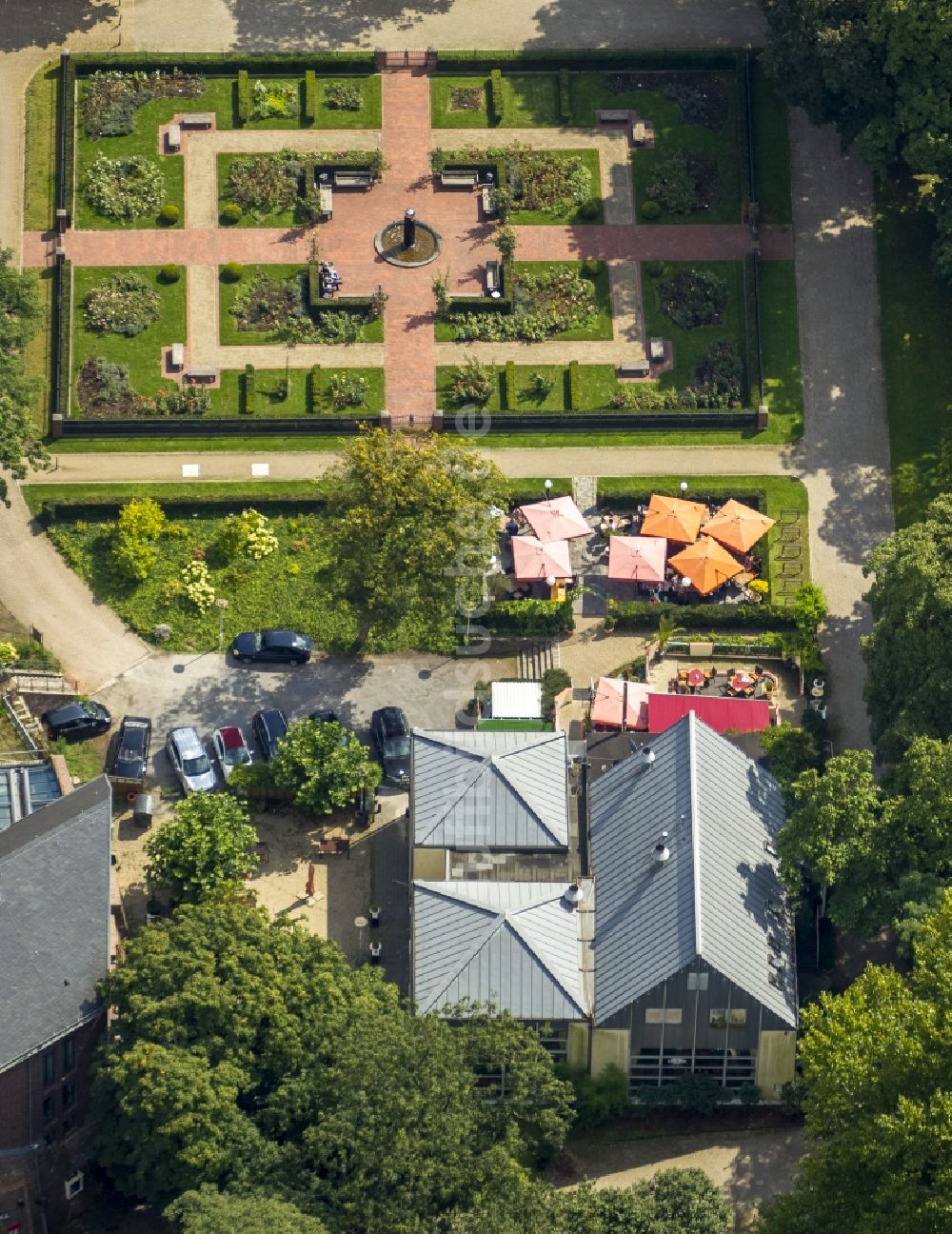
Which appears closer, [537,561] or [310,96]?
[537,561]

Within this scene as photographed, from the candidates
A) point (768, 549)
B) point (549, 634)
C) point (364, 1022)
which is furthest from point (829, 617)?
point (364, 1022)

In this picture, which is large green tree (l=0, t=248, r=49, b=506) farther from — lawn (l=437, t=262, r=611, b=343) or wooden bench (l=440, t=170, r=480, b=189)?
wooden bench (l=440, t=170, r=480, b=189)

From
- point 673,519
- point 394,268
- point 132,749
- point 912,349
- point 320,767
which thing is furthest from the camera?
point 394,268

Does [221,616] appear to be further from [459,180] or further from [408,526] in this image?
[459,180]

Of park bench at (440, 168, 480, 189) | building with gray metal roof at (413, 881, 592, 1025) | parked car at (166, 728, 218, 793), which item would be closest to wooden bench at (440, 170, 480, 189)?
park bench at (440, 168, 480, 189)

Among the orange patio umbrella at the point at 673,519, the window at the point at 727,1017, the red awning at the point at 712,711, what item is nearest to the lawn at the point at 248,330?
the orange patio umbrella at the point at 673,519

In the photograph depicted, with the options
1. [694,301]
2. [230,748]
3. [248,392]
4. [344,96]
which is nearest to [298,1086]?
[230,748]
